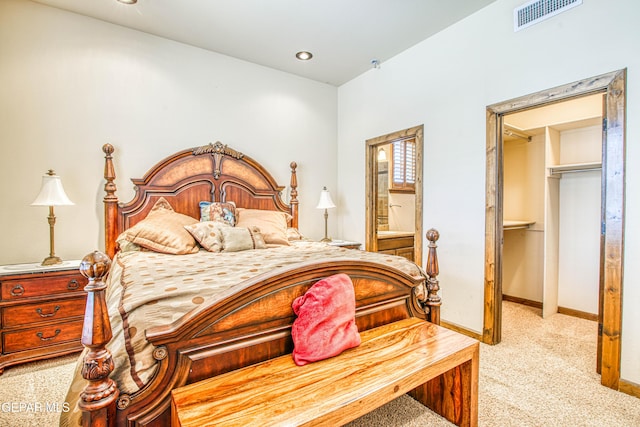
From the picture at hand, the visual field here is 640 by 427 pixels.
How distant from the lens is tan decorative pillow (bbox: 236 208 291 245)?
3.02 m

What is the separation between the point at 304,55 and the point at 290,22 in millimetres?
639

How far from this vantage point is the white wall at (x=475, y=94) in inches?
78.3

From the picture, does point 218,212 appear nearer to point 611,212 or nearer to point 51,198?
point 51,198

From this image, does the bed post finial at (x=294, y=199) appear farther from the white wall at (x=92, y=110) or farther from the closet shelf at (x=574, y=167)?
the closet shelf at (x=574, y=167)

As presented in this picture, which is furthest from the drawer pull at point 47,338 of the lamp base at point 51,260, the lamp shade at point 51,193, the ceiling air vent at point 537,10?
the ceiling air vent at point 537,10

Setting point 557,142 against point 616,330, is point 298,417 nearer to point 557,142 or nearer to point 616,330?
point 616,330

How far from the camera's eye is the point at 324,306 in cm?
150

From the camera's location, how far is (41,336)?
7.77 ft

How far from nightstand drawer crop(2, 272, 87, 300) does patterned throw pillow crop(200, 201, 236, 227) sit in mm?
1154

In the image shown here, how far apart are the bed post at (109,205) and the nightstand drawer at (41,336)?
2.16ft

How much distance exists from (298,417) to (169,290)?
2.50ft

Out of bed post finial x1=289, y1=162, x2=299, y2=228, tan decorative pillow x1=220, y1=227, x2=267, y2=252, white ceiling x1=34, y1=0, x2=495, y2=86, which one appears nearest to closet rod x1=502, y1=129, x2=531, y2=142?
white ceiling x1=34, y1=0, x2=495, y2=86

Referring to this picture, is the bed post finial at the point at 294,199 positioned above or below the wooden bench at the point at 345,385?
above

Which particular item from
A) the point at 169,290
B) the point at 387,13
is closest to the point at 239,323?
the point at 169,290
